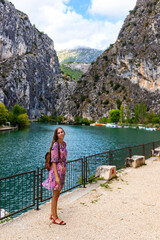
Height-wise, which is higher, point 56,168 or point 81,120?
point 81,120

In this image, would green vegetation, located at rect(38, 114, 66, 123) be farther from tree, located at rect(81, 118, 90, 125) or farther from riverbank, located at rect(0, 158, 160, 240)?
riverbank, located at rect(0, 158, 160, 240)

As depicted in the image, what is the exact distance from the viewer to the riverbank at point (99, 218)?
17.7 feet

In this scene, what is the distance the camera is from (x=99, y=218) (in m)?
6.43

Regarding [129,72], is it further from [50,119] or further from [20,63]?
[50,119]

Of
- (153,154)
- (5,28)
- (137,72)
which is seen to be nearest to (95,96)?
(137,72)

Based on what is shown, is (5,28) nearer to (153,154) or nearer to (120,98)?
(120,98)

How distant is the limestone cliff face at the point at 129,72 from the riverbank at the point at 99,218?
394 feet

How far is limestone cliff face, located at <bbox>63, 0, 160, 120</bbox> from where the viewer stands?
126812mm

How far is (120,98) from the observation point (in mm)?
136875

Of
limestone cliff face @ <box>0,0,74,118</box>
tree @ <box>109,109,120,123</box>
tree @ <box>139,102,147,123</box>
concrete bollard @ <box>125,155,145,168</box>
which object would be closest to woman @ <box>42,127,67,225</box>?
concrete bollard @ <box>125,155,145,168</box>

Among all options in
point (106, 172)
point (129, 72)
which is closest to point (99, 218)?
point (106, 172)

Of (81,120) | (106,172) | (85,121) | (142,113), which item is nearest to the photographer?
(106,172)

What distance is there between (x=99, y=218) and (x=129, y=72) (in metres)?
142

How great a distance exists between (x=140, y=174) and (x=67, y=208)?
696 cm
